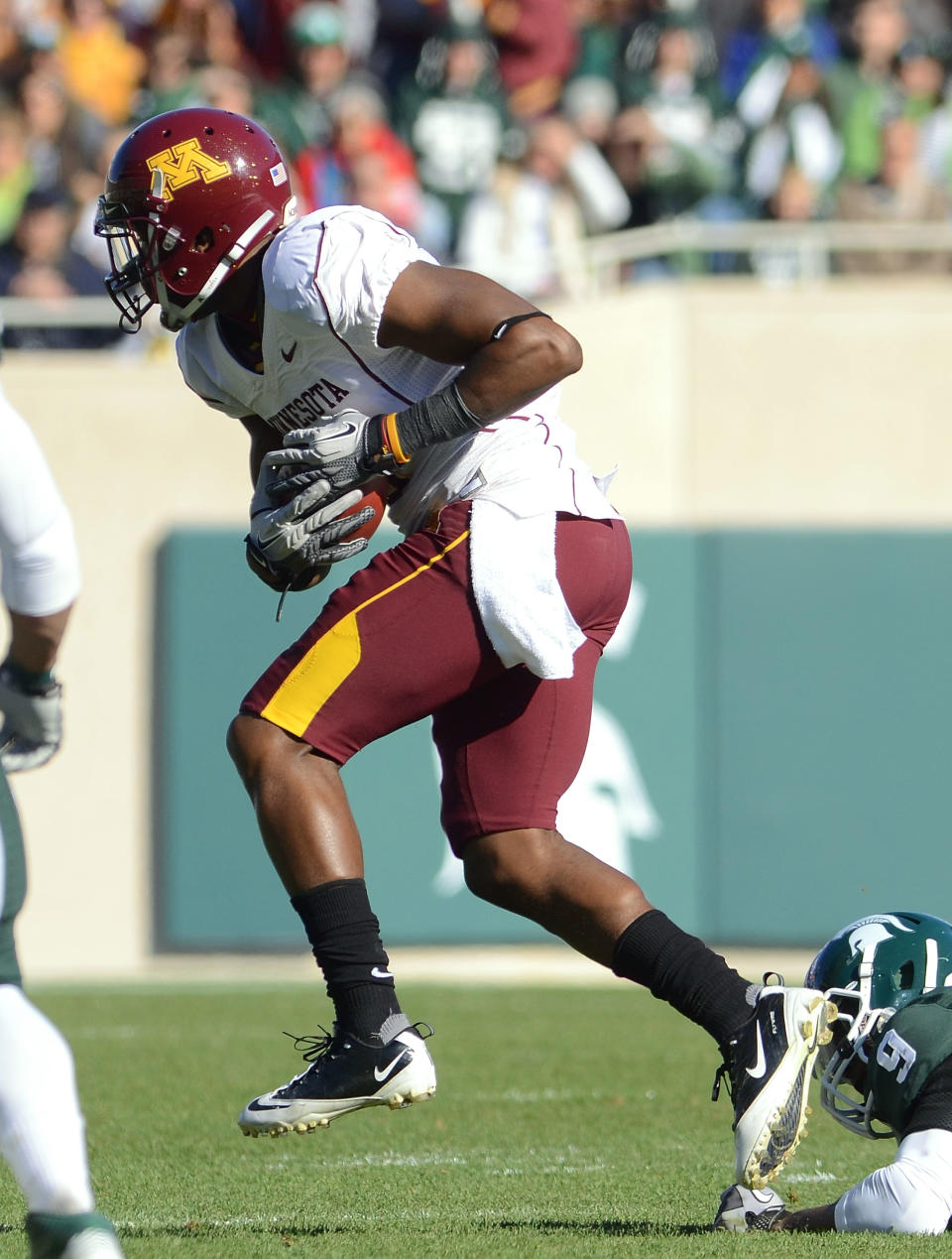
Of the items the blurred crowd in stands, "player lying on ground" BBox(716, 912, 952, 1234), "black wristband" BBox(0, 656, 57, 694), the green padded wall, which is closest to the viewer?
"black wristband" BBox(0, 656, 57, 694)

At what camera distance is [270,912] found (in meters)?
9.58

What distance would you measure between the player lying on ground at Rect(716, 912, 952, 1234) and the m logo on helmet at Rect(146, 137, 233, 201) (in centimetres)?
187

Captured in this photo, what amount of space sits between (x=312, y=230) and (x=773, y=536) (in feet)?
20.6

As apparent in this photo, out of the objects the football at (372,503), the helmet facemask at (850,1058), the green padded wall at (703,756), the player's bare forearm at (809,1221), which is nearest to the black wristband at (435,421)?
the football at (372,503)

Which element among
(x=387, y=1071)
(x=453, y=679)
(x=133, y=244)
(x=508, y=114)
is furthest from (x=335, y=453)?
(x=508, y=114)

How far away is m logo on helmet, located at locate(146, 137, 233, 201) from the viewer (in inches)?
154

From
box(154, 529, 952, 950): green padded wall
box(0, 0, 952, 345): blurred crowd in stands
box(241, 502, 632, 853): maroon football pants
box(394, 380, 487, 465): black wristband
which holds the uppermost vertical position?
box(0, 0, 952, 345): blurred crowd in stands

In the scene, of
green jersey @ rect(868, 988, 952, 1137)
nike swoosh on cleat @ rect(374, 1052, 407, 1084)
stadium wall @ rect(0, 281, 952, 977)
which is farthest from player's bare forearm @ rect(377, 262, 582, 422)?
stadium wall @ rect(0, 281, 952, 977)

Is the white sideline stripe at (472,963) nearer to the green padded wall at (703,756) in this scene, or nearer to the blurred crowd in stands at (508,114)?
the green padded wall at (703,756)

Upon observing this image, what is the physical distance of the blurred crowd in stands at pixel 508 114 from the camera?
34.7 ft

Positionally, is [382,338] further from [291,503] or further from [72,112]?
[72,112]

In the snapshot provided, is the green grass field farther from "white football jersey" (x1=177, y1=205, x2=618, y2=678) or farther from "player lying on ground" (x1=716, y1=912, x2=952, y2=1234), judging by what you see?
"white football jersey" (x1=177, y1=205, x2=618, y2=678)

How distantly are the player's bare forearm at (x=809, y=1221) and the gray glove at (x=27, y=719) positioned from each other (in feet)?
5.21

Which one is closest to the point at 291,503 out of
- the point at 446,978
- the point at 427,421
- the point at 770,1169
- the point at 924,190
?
the point at 427,421
